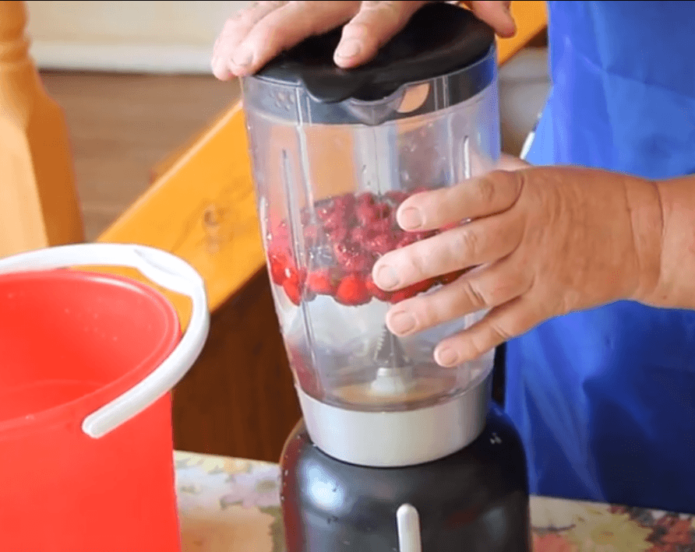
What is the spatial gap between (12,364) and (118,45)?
8.58 feet

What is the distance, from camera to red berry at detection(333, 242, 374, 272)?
0.59m

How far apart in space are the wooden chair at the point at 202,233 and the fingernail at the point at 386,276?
529 mm

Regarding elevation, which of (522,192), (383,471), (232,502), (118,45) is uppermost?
(522,192)

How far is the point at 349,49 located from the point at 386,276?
→ 0.42 feet

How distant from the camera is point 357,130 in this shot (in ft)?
2.05

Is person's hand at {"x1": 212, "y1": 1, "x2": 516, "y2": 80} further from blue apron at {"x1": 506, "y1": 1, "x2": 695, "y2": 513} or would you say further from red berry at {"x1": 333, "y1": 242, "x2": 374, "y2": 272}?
blue apron at {"x1": 506, "y1": 1, "x2": 695, "y2": 513}

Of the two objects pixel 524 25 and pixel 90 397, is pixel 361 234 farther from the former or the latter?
pixel 524 25

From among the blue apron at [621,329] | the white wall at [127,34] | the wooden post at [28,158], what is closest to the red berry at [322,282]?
the blue apron at [621,329]

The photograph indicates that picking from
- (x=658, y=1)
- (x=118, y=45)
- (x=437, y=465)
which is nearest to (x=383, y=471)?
(x=437, y=465)

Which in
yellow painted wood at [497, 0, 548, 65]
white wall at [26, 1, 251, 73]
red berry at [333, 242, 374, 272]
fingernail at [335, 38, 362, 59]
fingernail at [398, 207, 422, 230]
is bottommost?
white wall at [26, 1, 251, 73]

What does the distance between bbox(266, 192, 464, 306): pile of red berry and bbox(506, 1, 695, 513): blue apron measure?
0.26 meters

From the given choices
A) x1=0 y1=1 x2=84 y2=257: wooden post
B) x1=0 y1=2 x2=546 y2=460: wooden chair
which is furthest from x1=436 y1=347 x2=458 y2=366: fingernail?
x1=0 y1=1 x2=84 y2=257: wooden post

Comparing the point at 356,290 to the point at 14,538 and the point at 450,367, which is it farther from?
the point at 14,538

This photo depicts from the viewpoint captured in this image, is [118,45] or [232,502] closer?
[232,502]
